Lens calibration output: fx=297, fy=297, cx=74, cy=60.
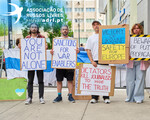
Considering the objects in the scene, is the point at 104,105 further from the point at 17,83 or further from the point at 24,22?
the point at 24,22

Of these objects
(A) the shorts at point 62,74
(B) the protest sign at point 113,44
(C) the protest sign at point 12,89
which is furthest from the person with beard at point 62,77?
(C) the protest sign at point 12,89

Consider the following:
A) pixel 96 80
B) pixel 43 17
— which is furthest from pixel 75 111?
pixel 43 17

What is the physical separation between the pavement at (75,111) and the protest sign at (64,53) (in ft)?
2.83

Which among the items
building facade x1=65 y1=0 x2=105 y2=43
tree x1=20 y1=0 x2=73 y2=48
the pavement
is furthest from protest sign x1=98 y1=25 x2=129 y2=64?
building facade x1=65 y1=0 x2=105 y2=43

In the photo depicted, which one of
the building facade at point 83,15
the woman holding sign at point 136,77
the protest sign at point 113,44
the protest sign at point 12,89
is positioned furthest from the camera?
the building facade at point 83,15

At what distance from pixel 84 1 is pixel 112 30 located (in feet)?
318

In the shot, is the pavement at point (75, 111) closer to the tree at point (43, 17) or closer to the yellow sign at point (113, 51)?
the yellow sign at point (113, 51)

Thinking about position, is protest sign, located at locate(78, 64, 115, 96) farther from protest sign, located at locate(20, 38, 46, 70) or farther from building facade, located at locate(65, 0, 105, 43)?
building facade, located at locate(65, 0, 105, 43)

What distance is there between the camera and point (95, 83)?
22.1 ft

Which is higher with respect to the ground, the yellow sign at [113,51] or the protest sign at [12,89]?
the yellow sign at [113,51]

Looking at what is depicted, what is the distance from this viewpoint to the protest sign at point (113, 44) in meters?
6.50

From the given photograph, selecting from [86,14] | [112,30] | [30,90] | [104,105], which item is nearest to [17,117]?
[30,90]

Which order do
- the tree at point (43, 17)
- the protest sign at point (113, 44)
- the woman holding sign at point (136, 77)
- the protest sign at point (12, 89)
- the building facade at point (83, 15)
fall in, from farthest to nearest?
1. the building facade at point (83, 15)
2. the tree at point (43, 17)
3. the protest sign at point (12, 89)
4. the woman holding sign at point (136, 77)
5. the protest sign at point (113, 44)

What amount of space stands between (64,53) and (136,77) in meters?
1.72
